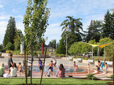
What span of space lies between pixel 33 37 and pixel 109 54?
69.2 feet

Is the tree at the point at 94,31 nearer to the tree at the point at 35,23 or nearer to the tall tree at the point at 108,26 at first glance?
the tall tree at the point at 108,26

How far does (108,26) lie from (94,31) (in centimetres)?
673

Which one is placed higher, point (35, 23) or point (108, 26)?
point (108, 26)

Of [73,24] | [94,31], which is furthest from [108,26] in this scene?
[73,24]

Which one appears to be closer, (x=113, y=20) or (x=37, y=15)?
(x=37, y=15)

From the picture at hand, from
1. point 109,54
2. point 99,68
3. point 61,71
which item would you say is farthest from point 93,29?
point 61,71

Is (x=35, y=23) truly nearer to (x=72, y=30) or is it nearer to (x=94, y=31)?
(x=72, y=30)

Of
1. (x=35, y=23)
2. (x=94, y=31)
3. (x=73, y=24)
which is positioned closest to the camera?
(x=35, y=23)

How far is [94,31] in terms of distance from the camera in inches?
2886

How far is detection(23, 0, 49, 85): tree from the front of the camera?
732 centimetres

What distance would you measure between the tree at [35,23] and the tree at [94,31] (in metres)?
65.1

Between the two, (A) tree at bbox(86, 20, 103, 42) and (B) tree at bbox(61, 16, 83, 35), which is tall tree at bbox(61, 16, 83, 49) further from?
(A) tree at bbox(86, 20, 103, 42)

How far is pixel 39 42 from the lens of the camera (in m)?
7.58

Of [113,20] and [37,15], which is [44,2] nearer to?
[37,15]
